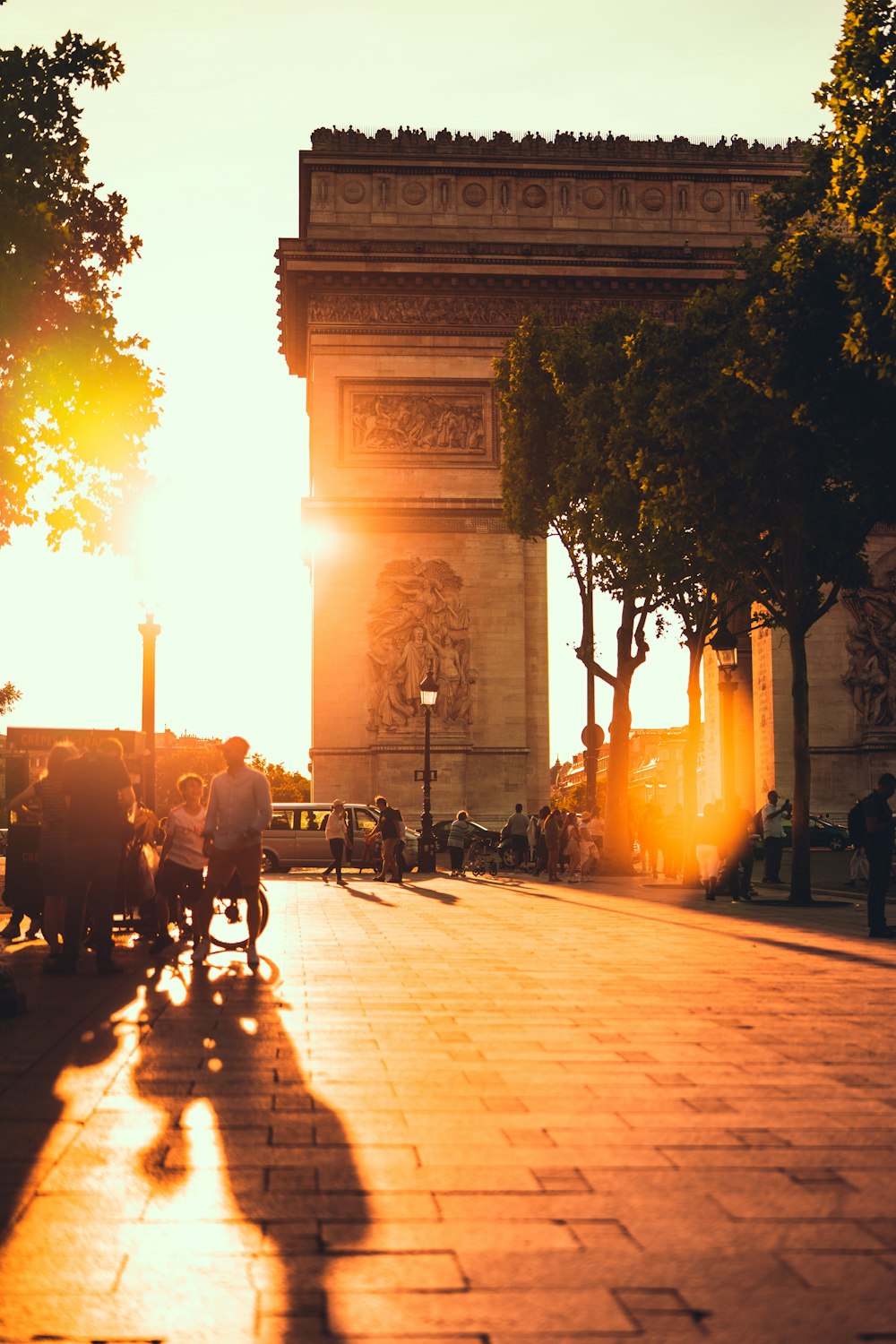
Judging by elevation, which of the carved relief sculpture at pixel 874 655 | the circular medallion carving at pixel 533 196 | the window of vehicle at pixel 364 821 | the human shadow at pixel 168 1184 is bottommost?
the human shadow at pixel 168 1184

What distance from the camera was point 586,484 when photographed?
34062mm

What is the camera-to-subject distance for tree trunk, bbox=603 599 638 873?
3534cm

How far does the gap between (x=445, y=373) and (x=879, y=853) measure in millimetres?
30766

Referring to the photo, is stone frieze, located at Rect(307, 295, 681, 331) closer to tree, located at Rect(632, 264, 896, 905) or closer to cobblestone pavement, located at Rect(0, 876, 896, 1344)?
tree, located at Rect(632, 264, 896, 905)

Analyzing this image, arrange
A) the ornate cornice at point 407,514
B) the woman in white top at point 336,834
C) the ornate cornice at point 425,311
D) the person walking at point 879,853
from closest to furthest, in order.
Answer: the person walking at point 879,853, the woman in white top at point 336,834, the ornate cornice at point 407,514, the ornate cornice at point 425,311

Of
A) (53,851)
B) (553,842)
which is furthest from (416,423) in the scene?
(53,851)

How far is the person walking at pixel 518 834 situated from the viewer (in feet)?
127

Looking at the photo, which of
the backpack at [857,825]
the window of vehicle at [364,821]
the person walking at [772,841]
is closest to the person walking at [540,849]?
the window of vehicle at [364,821]

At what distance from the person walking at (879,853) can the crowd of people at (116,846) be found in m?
6.42

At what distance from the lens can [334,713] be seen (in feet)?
145

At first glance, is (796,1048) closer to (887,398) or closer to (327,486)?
(887,398)

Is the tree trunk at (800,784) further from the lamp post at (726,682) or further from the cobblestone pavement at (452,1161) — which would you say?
the cobblestone pavement at (452,1161)

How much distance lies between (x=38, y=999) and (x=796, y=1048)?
4937 millimetres

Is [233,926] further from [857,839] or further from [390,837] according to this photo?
[390,837]
